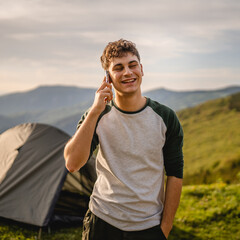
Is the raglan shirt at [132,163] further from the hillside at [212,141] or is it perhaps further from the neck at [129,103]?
the hillside at [212,141]

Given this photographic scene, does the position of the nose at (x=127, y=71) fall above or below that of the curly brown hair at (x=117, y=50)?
below

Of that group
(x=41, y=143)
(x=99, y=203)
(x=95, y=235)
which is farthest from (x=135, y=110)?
(x=41, y=143)

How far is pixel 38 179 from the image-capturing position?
260 inches

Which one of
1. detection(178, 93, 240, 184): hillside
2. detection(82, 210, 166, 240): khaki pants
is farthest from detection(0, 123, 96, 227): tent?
detection(178, 93, 240, 184): hillside

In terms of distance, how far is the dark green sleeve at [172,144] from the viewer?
2334mm

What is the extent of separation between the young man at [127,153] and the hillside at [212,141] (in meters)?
10.8

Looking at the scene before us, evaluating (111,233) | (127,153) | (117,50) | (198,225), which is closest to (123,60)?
(117,50)

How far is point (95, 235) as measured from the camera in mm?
2297

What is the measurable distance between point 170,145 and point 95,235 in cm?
95

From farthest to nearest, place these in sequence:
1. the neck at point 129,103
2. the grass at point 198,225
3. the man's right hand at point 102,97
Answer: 1. the grass at point 198,225
2. the neck at point 129,103
3. the man's right hand at point 102,97

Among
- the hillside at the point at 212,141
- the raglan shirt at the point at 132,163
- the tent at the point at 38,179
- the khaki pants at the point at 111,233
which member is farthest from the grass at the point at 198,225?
the hillside at the point at 212,141

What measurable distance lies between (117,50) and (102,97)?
429 millimetres

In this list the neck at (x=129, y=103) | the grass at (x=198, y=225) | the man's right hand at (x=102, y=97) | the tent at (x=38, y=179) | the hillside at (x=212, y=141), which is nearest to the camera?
the man's right hand at (x=102, y=97)

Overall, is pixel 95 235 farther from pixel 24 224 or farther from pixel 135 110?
pixel 24 224
